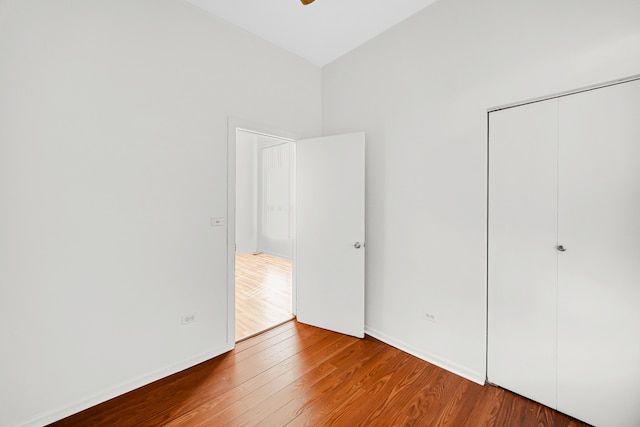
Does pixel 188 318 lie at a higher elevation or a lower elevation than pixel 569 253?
lower

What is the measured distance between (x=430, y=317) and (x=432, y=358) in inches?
13.5

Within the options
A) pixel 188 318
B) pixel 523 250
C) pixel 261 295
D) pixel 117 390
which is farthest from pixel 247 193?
pixel 523 250

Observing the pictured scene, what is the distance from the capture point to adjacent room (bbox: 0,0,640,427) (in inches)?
58.4

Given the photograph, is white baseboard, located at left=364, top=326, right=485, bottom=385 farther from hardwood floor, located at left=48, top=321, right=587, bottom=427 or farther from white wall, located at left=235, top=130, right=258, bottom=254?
white wall, located at left=235, top=130, right=258, bottom=254

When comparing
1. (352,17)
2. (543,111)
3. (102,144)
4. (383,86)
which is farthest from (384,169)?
(102,144)

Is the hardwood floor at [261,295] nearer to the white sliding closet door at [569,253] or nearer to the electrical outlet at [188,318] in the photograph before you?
the electrical outlet at [188,318]

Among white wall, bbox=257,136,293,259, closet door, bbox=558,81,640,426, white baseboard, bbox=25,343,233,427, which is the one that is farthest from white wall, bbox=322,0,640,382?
white wall, bbox=257,136,293,259

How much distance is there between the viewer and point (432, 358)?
219cm

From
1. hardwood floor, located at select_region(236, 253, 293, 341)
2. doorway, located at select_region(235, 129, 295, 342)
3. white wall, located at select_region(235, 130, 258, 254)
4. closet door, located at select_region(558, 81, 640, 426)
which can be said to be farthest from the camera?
white wall, located at select_region(235, 130, 258, 254)

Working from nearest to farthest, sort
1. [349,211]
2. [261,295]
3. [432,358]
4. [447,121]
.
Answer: [447,121] < [432,358] < [349,211] < [261,295]

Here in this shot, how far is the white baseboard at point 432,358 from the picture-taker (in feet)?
6.37

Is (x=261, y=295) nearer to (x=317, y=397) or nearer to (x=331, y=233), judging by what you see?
(x=331, y=233)

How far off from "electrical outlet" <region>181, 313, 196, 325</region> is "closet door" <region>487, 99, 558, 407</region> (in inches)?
93.4

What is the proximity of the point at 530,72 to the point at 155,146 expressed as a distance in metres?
A: 2.72
